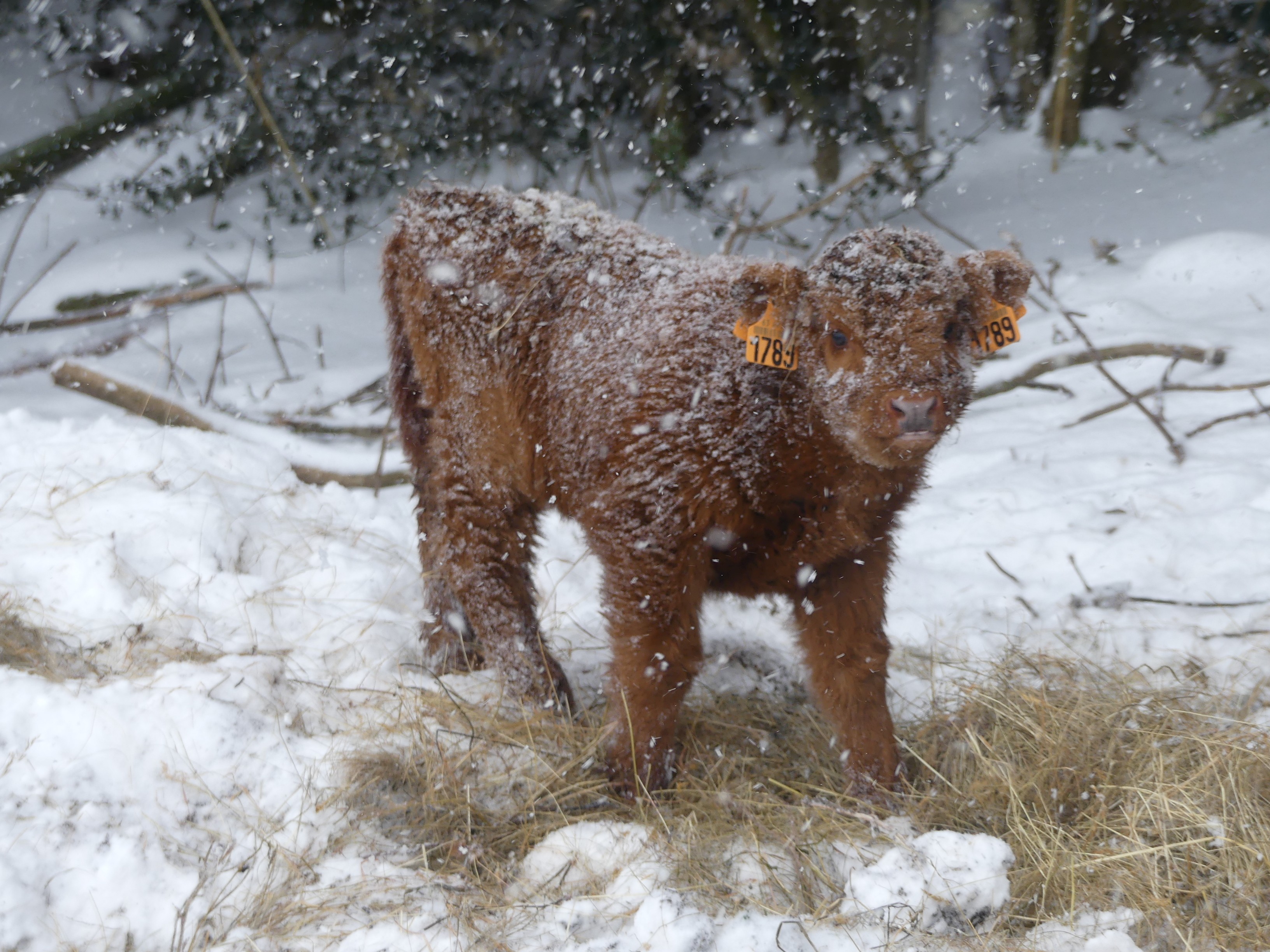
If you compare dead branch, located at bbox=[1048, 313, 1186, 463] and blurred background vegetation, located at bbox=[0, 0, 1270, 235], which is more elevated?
blurred background vegetation, located at bbox=[0, 0, 1270, 235]

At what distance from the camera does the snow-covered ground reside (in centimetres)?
232

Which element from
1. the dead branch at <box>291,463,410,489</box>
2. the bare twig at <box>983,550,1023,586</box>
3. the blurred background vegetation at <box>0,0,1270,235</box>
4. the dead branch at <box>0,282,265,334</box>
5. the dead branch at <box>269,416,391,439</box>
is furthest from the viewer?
the blurred background vegetation at <box>0,0,1270,235</box>

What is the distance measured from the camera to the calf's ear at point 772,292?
265 cm

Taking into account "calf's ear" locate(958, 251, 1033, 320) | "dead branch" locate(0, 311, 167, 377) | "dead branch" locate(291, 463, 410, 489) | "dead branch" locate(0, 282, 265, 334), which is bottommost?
"dead branch" locate(291, 463, 410, 489)

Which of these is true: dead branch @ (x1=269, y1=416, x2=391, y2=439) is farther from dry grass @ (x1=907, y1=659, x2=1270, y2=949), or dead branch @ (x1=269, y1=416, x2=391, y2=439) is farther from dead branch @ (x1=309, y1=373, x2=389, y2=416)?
dry grass @ (x1=907, y1=659, x2=1270, y2=949)

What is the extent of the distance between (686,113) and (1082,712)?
7305mm

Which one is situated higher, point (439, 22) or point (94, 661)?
point (439, 22)

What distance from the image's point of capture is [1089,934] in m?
2.32

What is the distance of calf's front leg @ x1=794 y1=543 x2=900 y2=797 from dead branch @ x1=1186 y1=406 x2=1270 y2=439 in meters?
2.88

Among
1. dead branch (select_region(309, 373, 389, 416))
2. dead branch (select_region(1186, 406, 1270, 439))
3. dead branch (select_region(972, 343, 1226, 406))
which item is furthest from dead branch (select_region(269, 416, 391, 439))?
dead branch (select_region(1186, 406, 1270, 439))

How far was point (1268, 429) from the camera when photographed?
5.09m

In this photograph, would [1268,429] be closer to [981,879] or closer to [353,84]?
[981,879]

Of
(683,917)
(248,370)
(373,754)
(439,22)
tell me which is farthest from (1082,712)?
(439,22)

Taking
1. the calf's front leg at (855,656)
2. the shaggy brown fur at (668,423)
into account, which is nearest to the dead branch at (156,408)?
the shaggy brown fur at (668,423)
